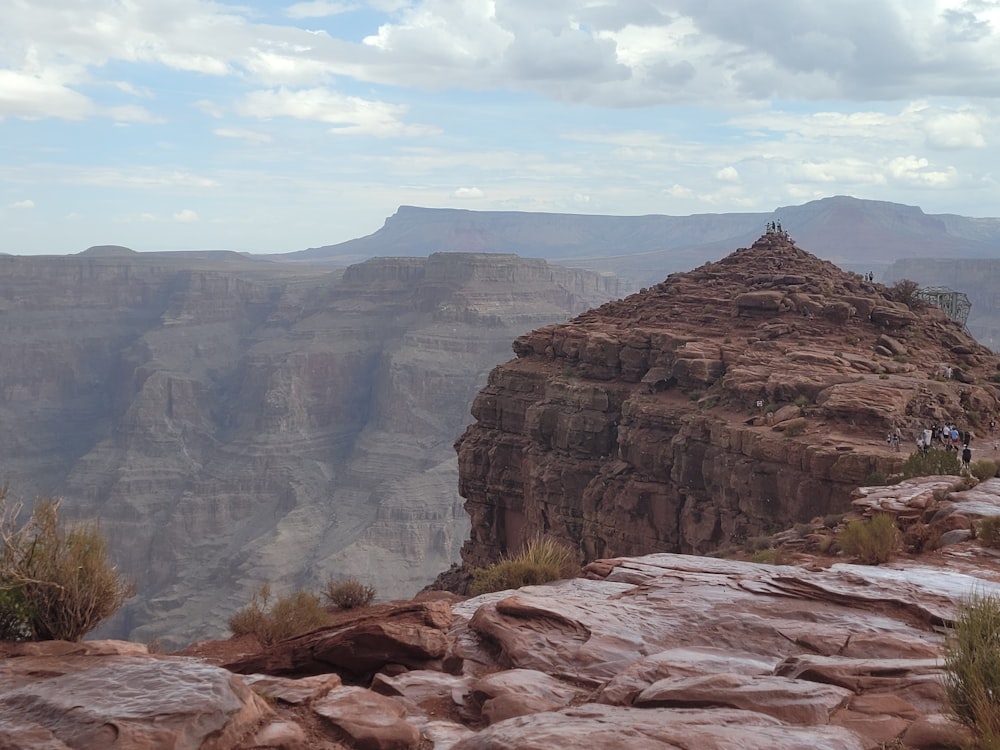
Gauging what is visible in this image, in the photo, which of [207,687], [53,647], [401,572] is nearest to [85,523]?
[53,647]

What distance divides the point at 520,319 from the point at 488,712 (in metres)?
125

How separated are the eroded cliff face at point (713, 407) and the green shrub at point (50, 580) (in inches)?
Result: 734

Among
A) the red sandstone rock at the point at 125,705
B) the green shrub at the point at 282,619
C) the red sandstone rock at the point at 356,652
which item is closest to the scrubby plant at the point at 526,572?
the green shrub at the point at 282,619

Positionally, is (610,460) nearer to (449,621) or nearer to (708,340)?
(708,340)

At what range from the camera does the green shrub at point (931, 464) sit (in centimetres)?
2018

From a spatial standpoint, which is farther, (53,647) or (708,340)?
(708,340)

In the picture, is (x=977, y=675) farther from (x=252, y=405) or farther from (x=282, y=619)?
(x=252, y=405)

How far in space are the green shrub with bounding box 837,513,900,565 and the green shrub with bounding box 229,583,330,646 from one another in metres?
7.67

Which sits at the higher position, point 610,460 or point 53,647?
point 53,647

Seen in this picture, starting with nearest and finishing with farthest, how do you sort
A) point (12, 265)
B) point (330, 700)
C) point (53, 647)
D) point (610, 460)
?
point (330, 700), point (53, 647), point (610, 460), point (12, 265)

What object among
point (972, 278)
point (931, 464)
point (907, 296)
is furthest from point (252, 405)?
point (931, 464)

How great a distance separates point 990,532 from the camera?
13625 millimetres

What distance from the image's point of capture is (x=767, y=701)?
704cm

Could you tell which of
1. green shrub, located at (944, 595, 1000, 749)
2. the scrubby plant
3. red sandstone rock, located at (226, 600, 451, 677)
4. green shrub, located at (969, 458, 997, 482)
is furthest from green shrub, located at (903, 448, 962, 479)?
red sandstone rock, located at (226, 600, 451, 677)
